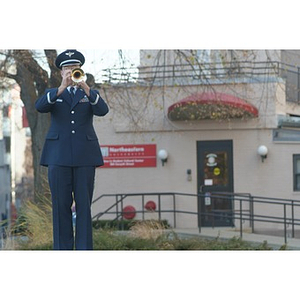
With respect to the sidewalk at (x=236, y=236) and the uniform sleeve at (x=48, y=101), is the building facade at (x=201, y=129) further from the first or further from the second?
the uniform sleeve at (x=48, y=101)

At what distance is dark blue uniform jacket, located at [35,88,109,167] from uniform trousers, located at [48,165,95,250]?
0.27 feet

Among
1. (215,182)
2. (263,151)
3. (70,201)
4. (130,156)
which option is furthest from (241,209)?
(70,201)

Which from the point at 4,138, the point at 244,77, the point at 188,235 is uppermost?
the point at 244,77

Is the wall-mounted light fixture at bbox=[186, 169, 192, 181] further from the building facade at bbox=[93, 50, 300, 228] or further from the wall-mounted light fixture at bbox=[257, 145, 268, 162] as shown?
the wall-mounted light fixture at bbox=[257, 145, 268, 162]

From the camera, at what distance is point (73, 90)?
6.59 m

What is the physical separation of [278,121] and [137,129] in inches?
93.7

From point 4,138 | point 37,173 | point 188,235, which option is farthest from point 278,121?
point 4,138

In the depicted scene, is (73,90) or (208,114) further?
(208,114)

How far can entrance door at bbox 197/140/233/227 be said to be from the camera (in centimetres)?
1209

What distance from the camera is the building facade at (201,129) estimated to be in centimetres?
1193

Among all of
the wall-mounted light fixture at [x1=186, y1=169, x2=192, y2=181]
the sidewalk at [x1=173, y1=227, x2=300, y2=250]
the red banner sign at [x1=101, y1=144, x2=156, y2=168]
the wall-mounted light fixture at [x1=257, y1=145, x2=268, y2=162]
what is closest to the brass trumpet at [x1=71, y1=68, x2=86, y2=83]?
the sidewalk at [x1=173, y1=227, x2=300, y2=250]

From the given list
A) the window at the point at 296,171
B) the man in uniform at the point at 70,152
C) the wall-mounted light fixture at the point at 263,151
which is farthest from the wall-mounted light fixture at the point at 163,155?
the man in uniform at the point at 70,152

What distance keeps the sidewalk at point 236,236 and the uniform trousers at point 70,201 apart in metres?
4.84

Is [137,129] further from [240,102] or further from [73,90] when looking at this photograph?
[73,90]
